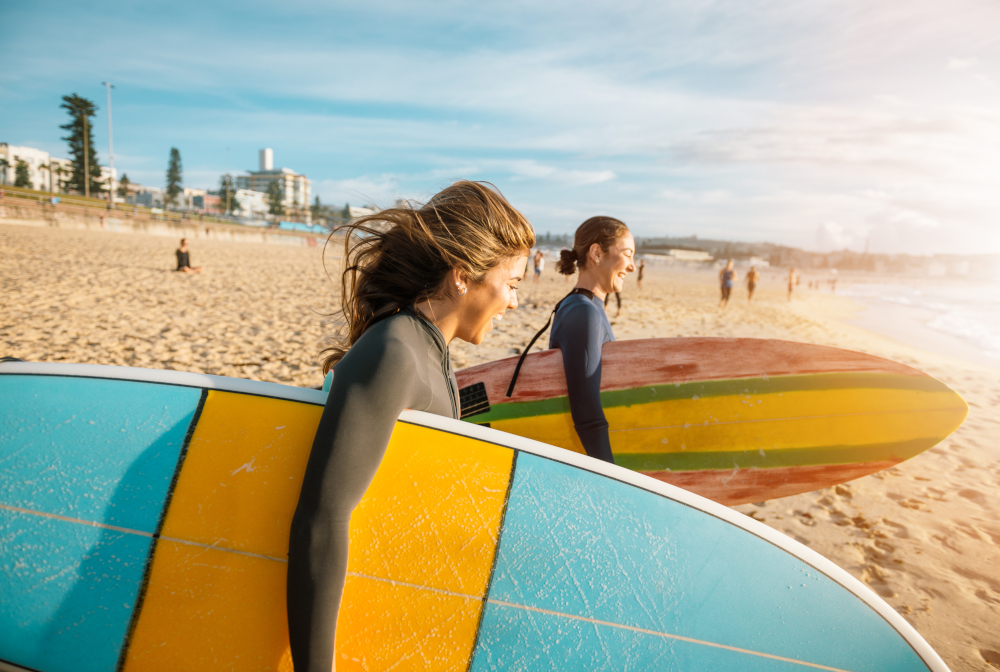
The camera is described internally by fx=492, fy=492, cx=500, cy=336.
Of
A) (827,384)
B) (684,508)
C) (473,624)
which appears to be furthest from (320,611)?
(827,384)

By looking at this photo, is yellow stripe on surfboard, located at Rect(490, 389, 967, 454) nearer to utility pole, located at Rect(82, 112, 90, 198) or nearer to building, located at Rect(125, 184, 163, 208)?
utility pole, located at Rect(82, 112, 90, 198)

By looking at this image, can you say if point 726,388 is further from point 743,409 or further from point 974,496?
point 974,496

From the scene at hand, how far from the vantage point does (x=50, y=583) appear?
3.59 feet

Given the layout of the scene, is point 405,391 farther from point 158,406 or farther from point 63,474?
point 63,474

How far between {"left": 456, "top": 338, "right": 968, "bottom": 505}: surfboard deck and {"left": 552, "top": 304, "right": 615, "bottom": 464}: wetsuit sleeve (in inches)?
22.2

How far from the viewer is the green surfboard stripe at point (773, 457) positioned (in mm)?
2553

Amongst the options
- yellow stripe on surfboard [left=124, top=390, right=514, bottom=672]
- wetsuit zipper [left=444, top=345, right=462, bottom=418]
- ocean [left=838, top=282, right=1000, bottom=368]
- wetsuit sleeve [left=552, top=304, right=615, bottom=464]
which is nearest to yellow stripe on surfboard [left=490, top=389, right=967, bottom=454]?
wetsuit sleeve [left=552, top=304, right=615, bottom=464]

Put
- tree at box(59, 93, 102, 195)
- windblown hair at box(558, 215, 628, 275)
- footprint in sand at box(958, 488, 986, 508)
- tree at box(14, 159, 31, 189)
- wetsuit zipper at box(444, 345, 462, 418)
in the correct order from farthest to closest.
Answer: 1. tree at box(14, 159, 31, 189)
2. tree at box(59, 93, 102, 195)
3. footprint in sand at box(958, 488, 986, 508)
4. windblown hair at box(558, 215, 628, 275)
5. wetsuit zipper at box(444, 345, 462, 418)

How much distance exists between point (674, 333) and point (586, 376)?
889 cm

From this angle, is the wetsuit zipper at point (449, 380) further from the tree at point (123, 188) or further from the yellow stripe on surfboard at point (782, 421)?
the tree at point (123, 188)

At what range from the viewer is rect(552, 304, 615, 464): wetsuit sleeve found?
6.02 ft

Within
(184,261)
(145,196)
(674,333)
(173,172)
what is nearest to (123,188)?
(173,172)

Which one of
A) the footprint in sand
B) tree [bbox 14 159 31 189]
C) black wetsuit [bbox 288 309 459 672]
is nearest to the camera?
black wetsuit [bbox 288 309 459 672]

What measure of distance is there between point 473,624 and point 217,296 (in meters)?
10.1
